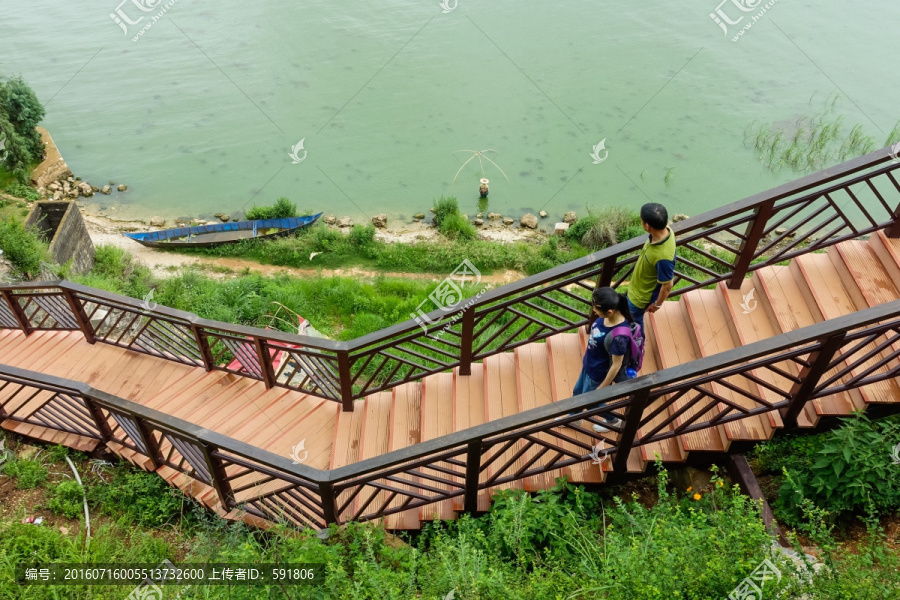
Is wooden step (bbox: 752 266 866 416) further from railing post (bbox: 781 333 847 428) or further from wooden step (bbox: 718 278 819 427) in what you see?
railing post (bbox: 781 333 847 428)

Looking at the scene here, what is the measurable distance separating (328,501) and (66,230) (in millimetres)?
11148

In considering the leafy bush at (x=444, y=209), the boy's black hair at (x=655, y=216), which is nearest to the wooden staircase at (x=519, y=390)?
the boy's black hair at (x=655, y=216)

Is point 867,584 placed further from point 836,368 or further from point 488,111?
point 488,111

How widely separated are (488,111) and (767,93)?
7518mm

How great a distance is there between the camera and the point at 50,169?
1728 cm

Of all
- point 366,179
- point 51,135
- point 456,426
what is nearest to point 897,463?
point 456,426

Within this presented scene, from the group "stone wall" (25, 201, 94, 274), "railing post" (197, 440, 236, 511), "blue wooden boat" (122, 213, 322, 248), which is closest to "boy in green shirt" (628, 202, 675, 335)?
"railing post" (197, 440, 236, 511)

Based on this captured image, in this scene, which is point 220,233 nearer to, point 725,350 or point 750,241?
point 750,241

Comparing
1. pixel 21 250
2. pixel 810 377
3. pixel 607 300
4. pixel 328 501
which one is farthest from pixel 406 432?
pixel 21 250

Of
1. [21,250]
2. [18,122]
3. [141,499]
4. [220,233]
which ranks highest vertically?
[18,122]

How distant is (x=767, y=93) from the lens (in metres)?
17.0

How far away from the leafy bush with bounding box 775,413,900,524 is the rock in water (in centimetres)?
1102

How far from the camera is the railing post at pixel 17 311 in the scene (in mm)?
7703

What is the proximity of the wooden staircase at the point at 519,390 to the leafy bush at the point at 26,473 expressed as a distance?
1.28 ft
